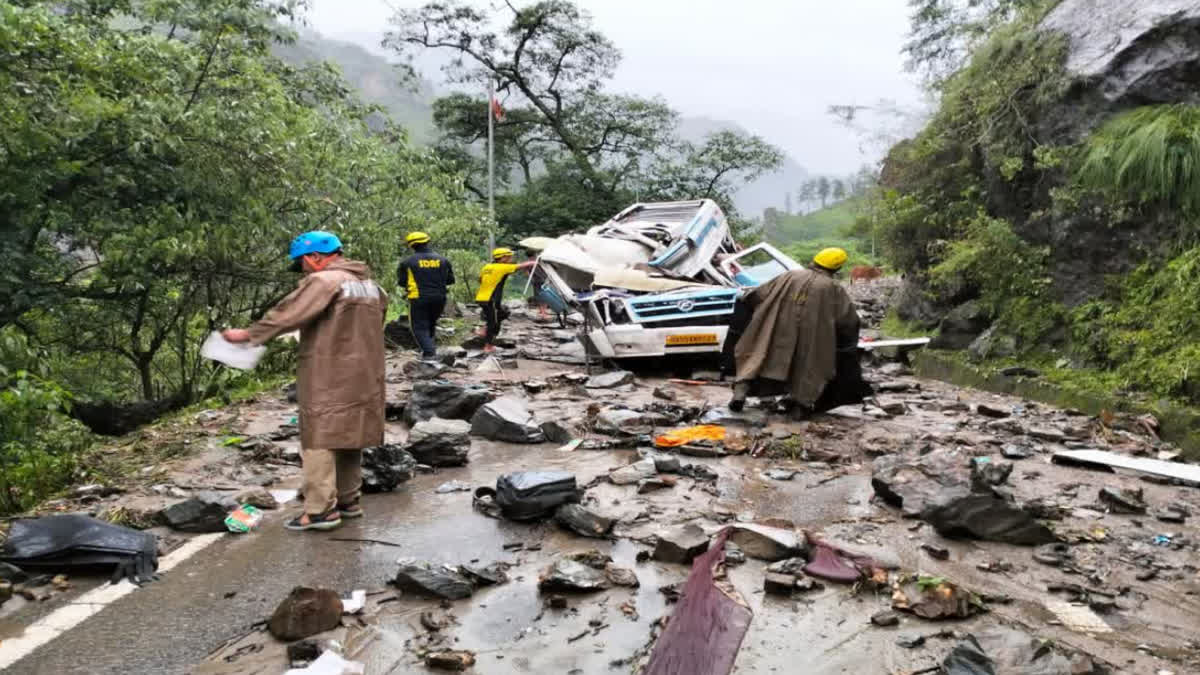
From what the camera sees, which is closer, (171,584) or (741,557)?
(171,584)

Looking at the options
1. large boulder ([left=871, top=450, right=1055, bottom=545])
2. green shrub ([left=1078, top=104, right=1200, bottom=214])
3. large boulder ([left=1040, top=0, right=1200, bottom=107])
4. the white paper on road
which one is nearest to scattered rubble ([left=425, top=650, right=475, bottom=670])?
the white paper on road

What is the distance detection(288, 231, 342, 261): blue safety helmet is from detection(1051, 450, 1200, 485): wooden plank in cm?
526

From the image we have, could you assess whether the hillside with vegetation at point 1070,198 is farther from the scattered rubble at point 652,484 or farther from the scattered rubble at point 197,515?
the scattered rubble at point 197,515

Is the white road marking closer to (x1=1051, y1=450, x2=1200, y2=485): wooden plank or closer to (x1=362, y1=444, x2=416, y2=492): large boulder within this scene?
(x1=362, y1=444, x2=416, y2=492): large boulder

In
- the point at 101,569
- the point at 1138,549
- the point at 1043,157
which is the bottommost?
the point at 1138,549

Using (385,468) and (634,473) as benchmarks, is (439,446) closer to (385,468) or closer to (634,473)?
(385,468)

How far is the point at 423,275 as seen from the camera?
403 inches

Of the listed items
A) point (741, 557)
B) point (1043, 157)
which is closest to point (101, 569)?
point (741, 557)

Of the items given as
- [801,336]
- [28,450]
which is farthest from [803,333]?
[28,450]

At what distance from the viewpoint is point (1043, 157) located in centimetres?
1125

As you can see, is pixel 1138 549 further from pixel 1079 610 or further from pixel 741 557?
pixel 741 557

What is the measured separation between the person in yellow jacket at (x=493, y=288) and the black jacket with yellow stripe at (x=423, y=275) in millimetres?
1860

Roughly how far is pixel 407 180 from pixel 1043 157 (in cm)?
953

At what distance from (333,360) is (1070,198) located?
34.2ft
